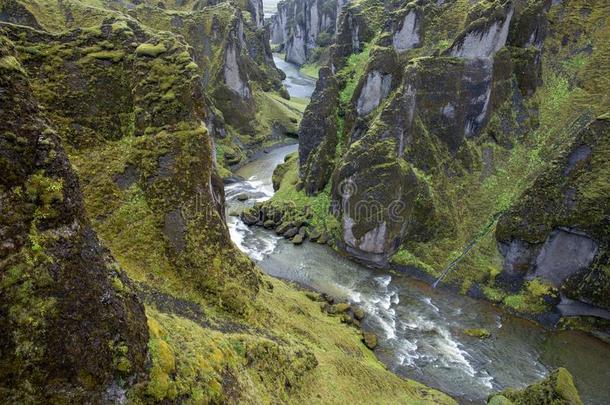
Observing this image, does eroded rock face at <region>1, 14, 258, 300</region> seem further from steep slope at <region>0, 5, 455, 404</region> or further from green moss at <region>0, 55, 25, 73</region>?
green moss at <region>0, 55, 25, 73</region>

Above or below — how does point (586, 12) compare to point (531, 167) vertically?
above

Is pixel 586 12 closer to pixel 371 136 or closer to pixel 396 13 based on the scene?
pixel 396 13

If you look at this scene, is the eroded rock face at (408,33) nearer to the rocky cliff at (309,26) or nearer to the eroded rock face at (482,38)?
the eroded rock face at (482,38)

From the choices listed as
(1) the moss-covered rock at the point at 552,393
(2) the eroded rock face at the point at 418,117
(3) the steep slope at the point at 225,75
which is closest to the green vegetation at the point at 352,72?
(2) the eroded rock face at the point at 418,117

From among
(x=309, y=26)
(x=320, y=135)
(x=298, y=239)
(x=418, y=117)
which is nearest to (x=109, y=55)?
(x=298, y=239)

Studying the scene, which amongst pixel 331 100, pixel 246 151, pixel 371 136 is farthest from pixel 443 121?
pixel 246 151

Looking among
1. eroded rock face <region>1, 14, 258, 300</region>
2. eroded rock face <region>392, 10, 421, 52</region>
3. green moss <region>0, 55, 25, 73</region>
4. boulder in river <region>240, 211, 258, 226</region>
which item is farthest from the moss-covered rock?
eroded rock face <region>392, 10, 421, 52</region>

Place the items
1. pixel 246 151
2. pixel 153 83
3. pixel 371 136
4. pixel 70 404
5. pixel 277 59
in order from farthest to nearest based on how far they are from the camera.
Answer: pixel 277 59 < pixel 246 151 < pixel 371 136 < pixel 153 83 < pixel 70 404
